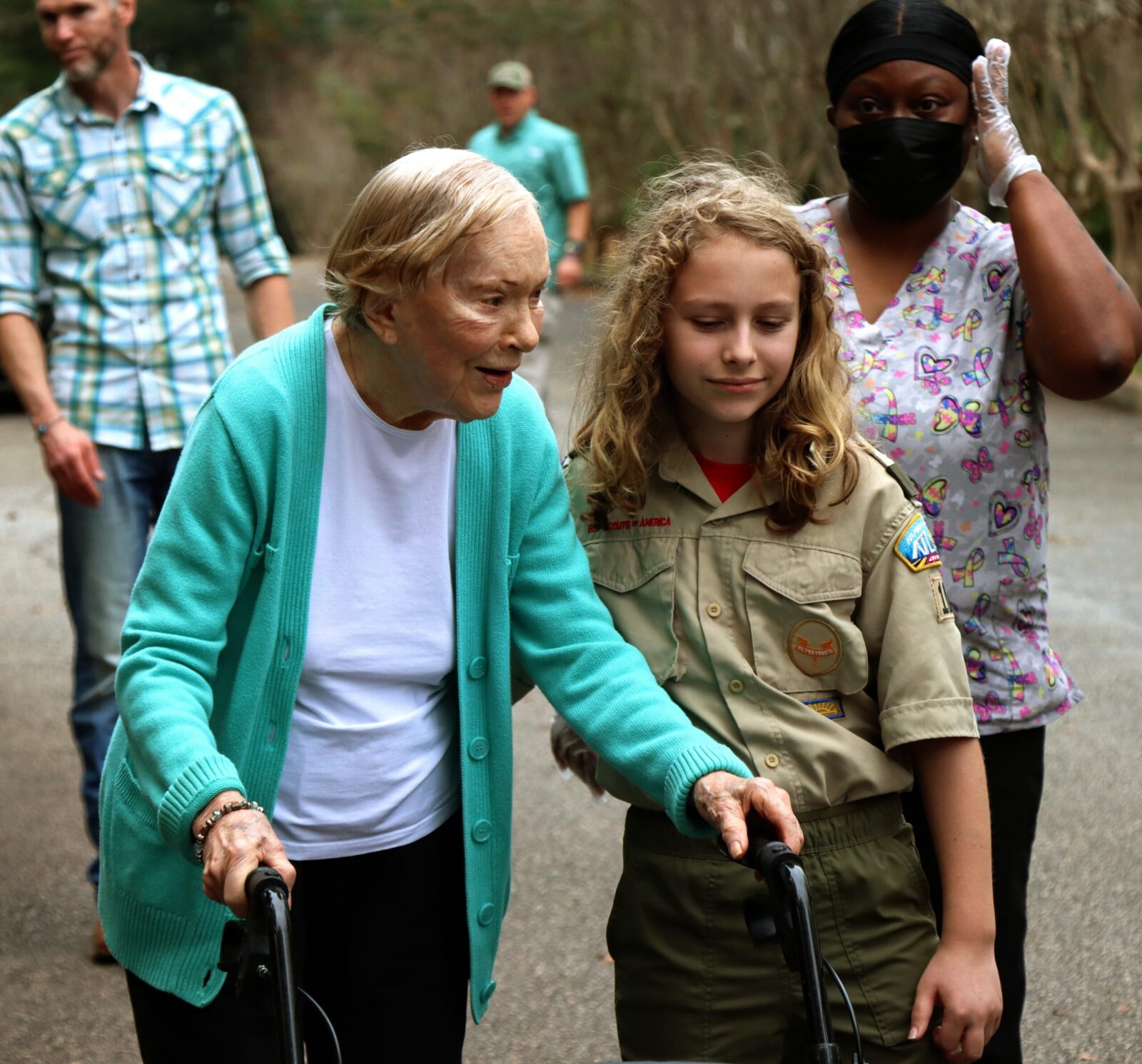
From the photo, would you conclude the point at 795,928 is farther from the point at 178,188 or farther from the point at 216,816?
the point at 178,188

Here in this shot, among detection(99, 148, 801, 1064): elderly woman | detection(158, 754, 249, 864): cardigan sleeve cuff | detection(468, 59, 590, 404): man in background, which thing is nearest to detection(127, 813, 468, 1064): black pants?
detection(99, 148, 801, 1064): elderly woman

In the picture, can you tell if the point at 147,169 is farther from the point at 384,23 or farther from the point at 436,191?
the point at 384,23

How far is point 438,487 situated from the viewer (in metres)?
2.36

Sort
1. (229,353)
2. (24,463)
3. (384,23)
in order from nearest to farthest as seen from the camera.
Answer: (229,353), (24,463), (384,23)

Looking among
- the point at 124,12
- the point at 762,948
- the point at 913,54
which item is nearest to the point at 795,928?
the point at 762,948

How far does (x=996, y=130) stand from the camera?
2.78 meters

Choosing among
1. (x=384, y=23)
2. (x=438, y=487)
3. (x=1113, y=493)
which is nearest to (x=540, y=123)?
(x=1113, y=493)

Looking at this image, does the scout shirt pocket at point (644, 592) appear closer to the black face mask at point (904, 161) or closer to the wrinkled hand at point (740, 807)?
the wrinkled hand at point (740, 807)

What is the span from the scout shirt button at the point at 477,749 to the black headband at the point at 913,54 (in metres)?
1.34

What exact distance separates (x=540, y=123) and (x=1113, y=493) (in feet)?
14.6

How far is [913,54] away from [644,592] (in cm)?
105

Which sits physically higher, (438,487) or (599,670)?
(438,487)

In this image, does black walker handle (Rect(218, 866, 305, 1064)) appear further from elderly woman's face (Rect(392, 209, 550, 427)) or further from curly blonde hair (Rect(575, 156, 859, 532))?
curly blonde hair (Rect(575, 156, 859, 532))

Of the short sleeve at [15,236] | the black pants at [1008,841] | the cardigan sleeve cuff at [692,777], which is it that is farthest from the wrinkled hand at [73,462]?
the cardigan sleeve cuff at [692,777]
